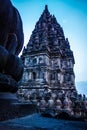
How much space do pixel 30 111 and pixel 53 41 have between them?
91.7 feet

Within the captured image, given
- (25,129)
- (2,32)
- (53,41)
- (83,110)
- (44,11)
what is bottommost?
(83,110)

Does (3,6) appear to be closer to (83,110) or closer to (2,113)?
(2,113)

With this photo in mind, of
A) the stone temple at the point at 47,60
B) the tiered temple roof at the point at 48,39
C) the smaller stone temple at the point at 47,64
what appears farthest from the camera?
the tiered temple roof at the point at 48,39

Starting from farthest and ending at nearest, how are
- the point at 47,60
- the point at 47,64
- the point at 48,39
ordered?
the point at 48,39 < the point at 47,60 < the point at 47,64

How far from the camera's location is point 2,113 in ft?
7.54

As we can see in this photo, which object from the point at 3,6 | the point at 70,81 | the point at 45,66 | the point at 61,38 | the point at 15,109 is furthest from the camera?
the point at 61,38

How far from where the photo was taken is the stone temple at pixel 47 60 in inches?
1048

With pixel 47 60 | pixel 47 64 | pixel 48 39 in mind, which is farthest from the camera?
pixel 48 39

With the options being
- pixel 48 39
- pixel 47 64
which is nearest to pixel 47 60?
pixel 47 64

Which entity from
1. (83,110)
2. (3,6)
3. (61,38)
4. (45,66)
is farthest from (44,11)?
(3,6)

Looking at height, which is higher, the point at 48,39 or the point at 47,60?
the point at 48,39

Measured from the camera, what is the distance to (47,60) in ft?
91.1

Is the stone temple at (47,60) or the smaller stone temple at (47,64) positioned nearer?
the smaller stone temple at (47,64)

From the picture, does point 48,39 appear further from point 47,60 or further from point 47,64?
point 47,64
